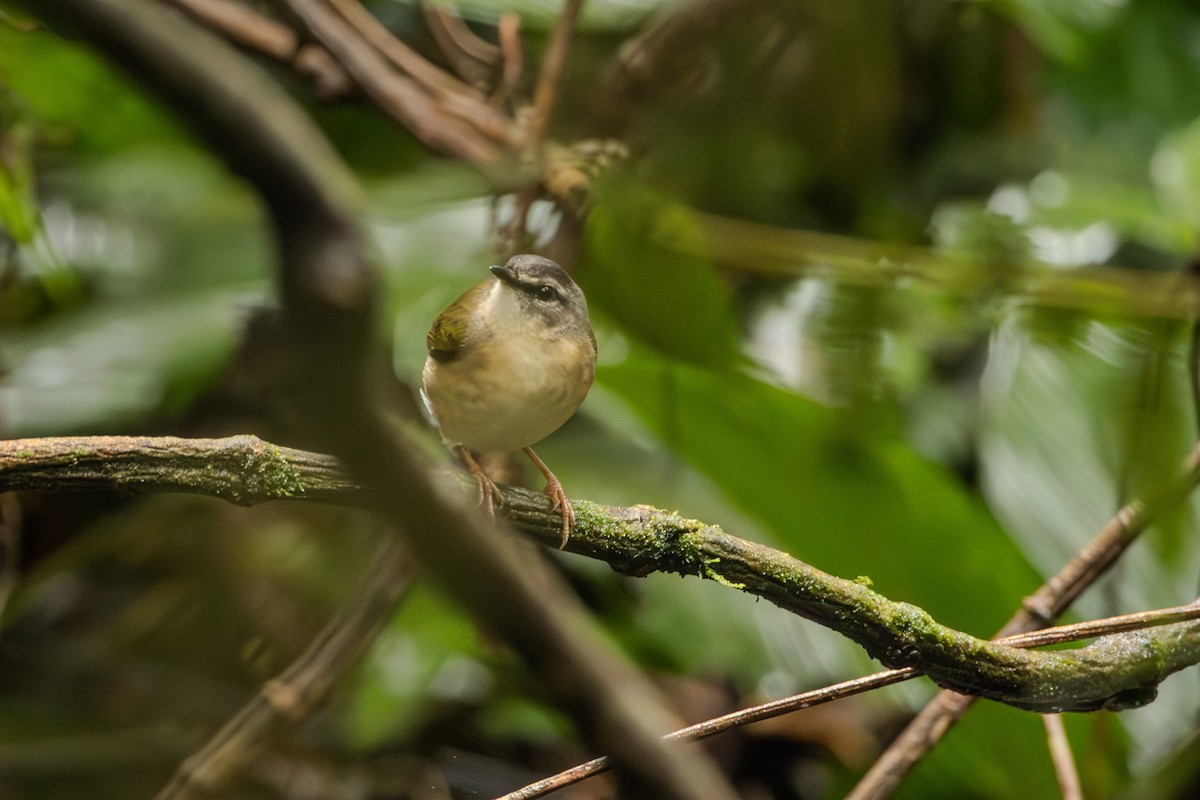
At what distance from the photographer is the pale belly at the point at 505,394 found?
1182 mm

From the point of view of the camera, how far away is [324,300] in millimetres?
366

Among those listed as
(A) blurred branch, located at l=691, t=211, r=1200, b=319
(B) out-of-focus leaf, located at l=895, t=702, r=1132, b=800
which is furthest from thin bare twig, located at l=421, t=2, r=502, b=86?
(B) out-of-focus leaf, located at l=895, t=702, r=1132, b=800

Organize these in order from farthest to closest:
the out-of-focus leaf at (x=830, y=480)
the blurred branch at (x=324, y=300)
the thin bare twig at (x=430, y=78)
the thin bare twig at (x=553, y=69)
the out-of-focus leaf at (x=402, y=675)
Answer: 1. the thin bare twig at (x=430, y=78)
2. the thin bare twig at (x=553, y=69)
3. the out-of-focus leaf at (x=402, y=675)
4. the out-of-focus leaf at (x=830, y=480)
5. the blurred branch at (x=324, y=300)

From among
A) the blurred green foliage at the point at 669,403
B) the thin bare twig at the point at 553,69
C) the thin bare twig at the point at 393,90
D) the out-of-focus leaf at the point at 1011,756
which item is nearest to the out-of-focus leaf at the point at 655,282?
the blurred green foliage at the point at 669,403

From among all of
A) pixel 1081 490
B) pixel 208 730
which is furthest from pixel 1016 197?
pixel 208 730

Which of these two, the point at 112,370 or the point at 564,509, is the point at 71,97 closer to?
the point at 112,370

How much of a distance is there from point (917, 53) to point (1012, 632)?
2192mm

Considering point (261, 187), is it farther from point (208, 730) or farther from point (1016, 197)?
point (1016, 197)

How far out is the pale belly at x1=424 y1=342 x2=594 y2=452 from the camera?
1.18 m

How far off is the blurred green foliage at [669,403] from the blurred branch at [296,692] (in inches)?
4.0

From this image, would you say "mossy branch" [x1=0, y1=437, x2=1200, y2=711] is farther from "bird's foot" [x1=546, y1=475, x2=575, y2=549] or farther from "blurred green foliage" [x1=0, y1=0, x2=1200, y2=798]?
"blurred green foliage" [x1=0, y1=0, x2=1200, y2=798]

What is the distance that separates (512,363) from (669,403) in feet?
2.00

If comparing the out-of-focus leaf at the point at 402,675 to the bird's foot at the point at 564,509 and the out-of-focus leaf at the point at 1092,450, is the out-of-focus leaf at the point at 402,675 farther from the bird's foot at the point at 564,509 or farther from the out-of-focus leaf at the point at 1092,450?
the out-of-focus leaf at the point at 1092,450

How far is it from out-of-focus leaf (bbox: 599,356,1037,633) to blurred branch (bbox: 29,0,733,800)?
102cm
